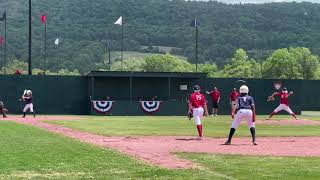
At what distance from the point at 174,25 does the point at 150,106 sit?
95255mm

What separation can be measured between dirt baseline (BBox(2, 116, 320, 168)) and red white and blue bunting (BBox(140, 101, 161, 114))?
23.3 metres

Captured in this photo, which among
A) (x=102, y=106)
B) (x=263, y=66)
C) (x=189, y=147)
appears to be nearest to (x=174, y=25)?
(x=263, y=66)

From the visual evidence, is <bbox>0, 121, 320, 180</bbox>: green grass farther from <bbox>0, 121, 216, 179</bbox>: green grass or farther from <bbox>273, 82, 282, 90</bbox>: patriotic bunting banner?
<bbox>273, 82, 282, 90</bbox>: patriotic bunting banner

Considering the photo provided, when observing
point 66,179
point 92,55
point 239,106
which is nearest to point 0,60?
point 92,55

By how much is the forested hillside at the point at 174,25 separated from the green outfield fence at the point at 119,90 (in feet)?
239

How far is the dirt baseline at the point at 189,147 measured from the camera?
1466 cm

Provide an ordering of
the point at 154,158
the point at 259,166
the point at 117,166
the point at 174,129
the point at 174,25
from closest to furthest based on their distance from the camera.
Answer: the point at 117,166
the point at 259,166
the point at 154,158
the point at 174,129
the point at 174,25

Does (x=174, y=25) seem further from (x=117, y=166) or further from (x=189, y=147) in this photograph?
(x=117, y=166)

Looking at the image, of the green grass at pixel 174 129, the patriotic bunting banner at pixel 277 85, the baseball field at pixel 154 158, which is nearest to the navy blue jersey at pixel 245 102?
the baseball field at pixel 154 158

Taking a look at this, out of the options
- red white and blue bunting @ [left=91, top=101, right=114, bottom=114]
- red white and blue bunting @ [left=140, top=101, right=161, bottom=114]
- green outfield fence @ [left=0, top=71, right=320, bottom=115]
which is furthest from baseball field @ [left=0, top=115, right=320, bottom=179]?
green outfield fence @ [left=0, top=71, right=320, bottom=115]

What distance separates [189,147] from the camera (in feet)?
58.4

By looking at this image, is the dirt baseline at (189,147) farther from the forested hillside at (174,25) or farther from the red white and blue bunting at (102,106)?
the forested hillside at (174,25)

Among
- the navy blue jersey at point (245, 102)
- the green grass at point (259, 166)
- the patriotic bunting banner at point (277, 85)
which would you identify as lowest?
the green grass at point (259, 166)

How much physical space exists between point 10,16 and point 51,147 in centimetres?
11856
